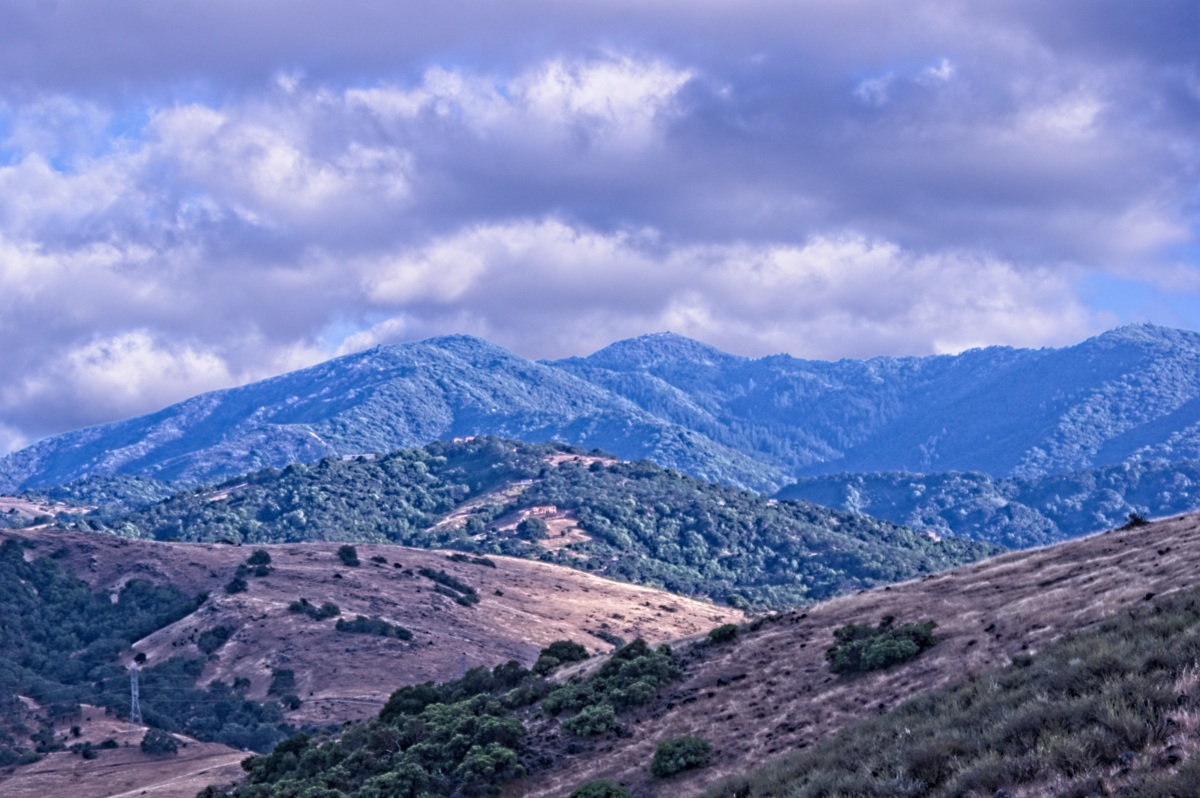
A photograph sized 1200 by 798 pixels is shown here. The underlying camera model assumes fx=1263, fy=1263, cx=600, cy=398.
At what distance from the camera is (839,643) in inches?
1400

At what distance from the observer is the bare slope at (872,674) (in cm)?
2895

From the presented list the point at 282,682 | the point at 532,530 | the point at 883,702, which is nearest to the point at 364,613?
the point at 282,682

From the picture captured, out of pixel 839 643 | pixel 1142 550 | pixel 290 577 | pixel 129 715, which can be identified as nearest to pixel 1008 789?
pixel 839 643

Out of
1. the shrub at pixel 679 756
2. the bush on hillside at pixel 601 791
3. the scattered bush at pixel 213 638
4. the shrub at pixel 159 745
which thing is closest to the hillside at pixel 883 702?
the shrub at pixel 679 756

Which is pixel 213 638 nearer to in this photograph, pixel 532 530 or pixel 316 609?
pixel 316 609

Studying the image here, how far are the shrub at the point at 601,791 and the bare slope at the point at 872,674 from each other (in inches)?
30.5

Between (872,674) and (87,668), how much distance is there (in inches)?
3271

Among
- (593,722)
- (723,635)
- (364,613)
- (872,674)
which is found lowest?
(593,722)

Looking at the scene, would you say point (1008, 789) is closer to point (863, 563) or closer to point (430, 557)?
point (430, 557)

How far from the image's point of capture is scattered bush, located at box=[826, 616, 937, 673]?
105 feet

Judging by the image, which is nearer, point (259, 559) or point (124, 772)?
point (124, 772)

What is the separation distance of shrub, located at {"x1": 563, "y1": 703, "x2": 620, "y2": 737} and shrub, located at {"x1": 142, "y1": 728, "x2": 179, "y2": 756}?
134 ft

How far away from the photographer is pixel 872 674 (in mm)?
31656

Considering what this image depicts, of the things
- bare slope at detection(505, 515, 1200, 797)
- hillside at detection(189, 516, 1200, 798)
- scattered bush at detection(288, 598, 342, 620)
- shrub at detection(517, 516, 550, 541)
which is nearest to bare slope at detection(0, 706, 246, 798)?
hillside at detection(189, 516, 1200, 798)
